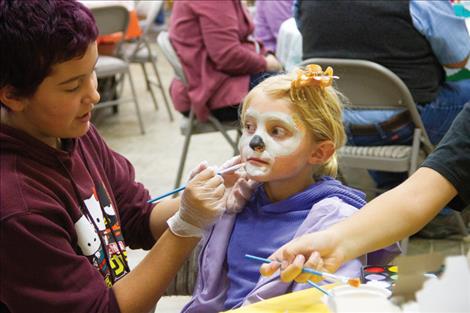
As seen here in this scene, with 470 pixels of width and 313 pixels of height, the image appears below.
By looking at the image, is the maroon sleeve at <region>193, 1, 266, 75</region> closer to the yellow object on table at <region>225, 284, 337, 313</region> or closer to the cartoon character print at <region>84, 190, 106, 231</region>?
the cartoon character print at <region>84, 190, 106, 231</region>

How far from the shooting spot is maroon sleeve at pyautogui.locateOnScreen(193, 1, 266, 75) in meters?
3.30

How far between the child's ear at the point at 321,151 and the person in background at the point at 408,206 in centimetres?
31

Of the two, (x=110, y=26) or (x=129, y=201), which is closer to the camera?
(x=129, y=201)

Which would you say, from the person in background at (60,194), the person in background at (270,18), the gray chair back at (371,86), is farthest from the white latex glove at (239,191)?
the person in background at (270,18)

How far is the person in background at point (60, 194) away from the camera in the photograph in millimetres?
1235

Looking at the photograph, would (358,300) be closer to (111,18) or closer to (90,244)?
(90,244)

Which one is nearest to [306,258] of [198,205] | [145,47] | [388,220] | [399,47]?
[388,220]

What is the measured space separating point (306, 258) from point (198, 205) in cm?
32

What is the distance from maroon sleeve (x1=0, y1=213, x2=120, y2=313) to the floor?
78.6 inches

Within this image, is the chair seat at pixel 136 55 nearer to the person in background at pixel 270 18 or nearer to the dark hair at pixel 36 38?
the person in background at pixel 270 18

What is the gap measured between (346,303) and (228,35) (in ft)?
8.01

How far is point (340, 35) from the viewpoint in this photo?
2.86 meters

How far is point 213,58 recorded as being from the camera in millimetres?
3346

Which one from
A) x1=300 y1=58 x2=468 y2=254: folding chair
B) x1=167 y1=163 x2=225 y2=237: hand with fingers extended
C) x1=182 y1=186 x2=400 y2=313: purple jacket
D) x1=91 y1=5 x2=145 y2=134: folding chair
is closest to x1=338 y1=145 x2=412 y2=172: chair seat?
x1=300 y1=58 x2=468 y2=254: folding chair
